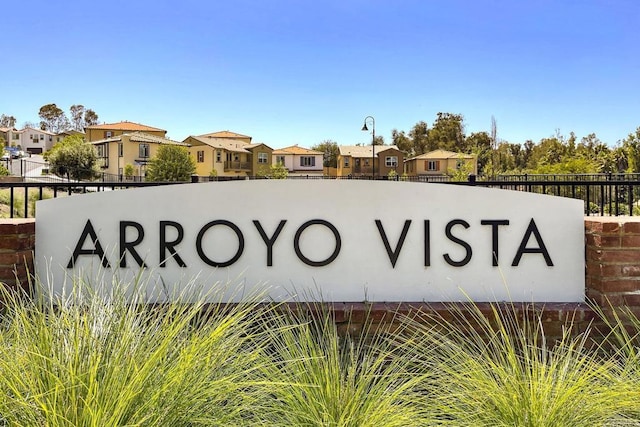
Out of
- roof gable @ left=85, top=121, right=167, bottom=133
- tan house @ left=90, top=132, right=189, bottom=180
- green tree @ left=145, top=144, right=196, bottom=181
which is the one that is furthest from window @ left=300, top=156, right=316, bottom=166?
roof gable @ left=85, top=121, right=167, bottom=133

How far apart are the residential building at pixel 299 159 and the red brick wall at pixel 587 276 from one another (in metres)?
63.2

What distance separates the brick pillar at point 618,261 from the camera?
296 cm

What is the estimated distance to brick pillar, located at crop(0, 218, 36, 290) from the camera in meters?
3.04

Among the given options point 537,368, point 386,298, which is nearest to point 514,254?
point 386,298

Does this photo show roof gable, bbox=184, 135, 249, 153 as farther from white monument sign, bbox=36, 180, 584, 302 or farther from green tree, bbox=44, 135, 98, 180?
white monument sign, bbox=36, 180, 584, 302

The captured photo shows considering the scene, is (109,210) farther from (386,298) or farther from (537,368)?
(537,368)

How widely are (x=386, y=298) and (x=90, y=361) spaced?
1.85 m

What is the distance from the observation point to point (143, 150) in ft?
201

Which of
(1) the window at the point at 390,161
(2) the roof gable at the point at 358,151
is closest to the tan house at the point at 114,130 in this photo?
(2) the roof gable at the point at 358,151

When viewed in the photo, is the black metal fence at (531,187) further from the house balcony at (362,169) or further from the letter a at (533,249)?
the house balcony at (362,169)

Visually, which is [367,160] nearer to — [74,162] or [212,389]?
[74,162]

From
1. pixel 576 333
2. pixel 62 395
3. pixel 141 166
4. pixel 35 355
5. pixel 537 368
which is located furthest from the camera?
pixel 141 166

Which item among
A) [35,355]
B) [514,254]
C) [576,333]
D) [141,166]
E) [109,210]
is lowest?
[576,333]

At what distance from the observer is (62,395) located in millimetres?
1786
